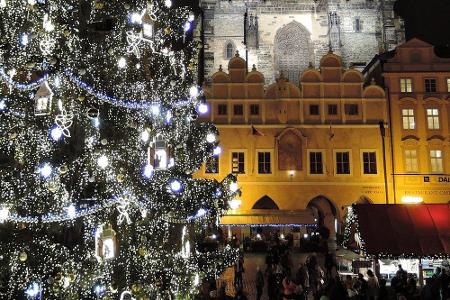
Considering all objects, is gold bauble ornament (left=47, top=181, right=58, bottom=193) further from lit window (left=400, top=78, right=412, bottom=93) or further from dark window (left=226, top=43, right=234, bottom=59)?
dark window (left=226, top=43, right=234, bottom=59)

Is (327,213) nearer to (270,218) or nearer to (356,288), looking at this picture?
(270,218)

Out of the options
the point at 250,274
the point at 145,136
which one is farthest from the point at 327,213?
the point at 145,136

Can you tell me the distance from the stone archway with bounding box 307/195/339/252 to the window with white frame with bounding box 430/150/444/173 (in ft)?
19.3

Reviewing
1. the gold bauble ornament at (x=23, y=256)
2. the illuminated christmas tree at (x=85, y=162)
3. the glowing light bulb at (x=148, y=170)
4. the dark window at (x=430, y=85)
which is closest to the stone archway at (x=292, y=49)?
the dark window at (x=430, y=85)

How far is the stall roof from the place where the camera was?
2569 cm

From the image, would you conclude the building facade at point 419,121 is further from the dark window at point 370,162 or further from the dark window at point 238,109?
the dark window at point 238,109

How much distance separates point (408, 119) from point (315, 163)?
231 inches

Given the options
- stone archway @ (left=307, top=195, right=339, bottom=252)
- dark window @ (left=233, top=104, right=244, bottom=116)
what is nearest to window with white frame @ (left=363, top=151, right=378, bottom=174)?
stone archway @ (left=307, top=195, right=339, bottom=252)

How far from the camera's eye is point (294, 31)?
4359 cm

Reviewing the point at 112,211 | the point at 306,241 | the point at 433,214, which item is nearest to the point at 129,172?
the point at 112,211

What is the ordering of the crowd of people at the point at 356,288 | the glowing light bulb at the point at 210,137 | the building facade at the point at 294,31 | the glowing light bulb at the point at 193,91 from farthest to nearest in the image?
the building facade at the point at 294,31 < the crowd of people at the point at 356,288 < the glowing light bulb at the point at 210,137 < the glowing light bulb at the point at 193,91

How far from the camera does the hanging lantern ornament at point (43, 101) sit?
22.0 ft

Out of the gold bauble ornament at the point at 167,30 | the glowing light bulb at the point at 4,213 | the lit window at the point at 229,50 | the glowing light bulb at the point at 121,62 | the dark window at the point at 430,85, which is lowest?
the glowing light bulb at the point at 4,213

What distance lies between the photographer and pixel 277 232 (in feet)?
90.1
